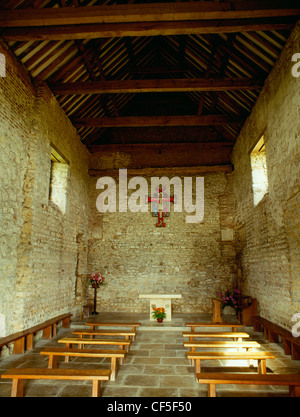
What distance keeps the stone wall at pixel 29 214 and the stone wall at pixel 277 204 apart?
190 inches

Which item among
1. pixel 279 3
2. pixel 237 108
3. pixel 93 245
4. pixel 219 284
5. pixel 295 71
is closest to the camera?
pixel 279 3

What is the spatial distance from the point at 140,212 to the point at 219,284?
3.48 metres

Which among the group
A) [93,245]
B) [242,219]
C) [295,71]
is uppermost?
[295,71]

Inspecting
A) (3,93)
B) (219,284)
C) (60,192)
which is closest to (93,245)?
(60,192)

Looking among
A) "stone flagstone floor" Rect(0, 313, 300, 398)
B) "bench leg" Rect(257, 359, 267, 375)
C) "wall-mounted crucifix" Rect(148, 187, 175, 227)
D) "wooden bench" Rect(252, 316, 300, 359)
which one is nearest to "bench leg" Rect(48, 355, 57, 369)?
"stone flagstone floor" Rect(0, 313, 300, 398)

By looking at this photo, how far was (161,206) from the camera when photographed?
945 centimetres

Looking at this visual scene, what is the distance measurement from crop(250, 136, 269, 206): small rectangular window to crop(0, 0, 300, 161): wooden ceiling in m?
1.12

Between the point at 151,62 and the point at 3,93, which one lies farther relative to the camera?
the point at 151,62

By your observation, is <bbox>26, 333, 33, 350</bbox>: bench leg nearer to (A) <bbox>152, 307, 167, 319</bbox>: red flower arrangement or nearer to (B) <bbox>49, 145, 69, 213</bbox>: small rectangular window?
(A) <bbox>152, 307, 167, 319</bbox>: red flower arrangement

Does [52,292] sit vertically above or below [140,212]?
below

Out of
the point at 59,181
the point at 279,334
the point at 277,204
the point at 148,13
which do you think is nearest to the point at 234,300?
the point at 279,334
